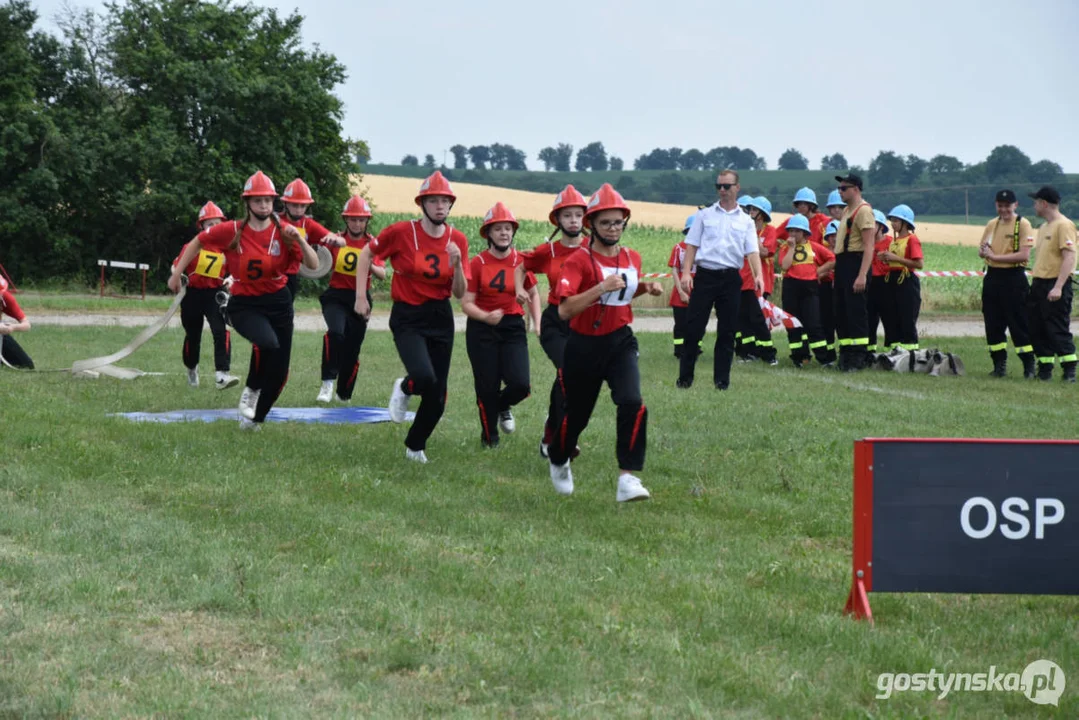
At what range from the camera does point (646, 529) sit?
754cm

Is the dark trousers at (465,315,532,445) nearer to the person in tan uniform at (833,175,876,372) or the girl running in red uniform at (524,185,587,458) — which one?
the girl running in red uniform at (524,185,587,458)

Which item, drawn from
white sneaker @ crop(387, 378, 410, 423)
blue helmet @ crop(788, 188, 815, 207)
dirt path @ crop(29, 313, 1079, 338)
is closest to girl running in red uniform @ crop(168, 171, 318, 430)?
white sneaker @ crop(387, 378, 410, 423)

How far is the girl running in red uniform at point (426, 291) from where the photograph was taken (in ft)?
32.2

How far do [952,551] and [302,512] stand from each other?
3765 millimetres

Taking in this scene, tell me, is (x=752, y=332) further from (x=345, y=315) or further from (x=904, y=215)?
(x=345, y=315)

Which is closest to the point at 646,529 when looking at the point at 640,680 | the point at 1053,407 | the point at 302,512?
the point at 302,512

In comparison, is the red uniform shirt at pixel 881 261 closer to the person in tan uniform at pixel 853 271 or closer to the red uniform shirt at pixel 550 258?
the person in tan uniform at pixel 853 271

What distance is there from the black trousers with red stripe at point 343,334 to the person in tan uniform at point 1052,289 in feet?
27.8

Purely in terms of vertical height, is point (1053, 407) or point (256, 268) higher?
point (256, 268)

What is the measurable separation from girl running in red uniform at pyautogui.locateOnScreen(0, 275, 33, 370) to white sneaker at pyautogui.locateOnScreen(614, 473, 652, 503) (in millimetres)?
7840

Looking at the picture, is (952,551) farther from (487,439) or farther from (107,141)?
(107,141)

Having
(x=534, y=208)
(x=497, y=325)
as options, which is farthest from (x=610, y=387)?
(x=534, y=208)

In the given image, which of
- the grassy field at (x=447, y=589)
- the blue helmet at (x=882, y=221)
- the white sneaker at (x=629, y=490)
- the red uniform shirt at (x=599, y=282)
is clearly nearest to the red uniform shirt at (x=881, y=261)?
the blue helmet at (x=882, y=221)

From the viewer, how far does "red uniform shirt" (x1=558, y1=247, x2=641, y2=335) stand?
8.00 meters
